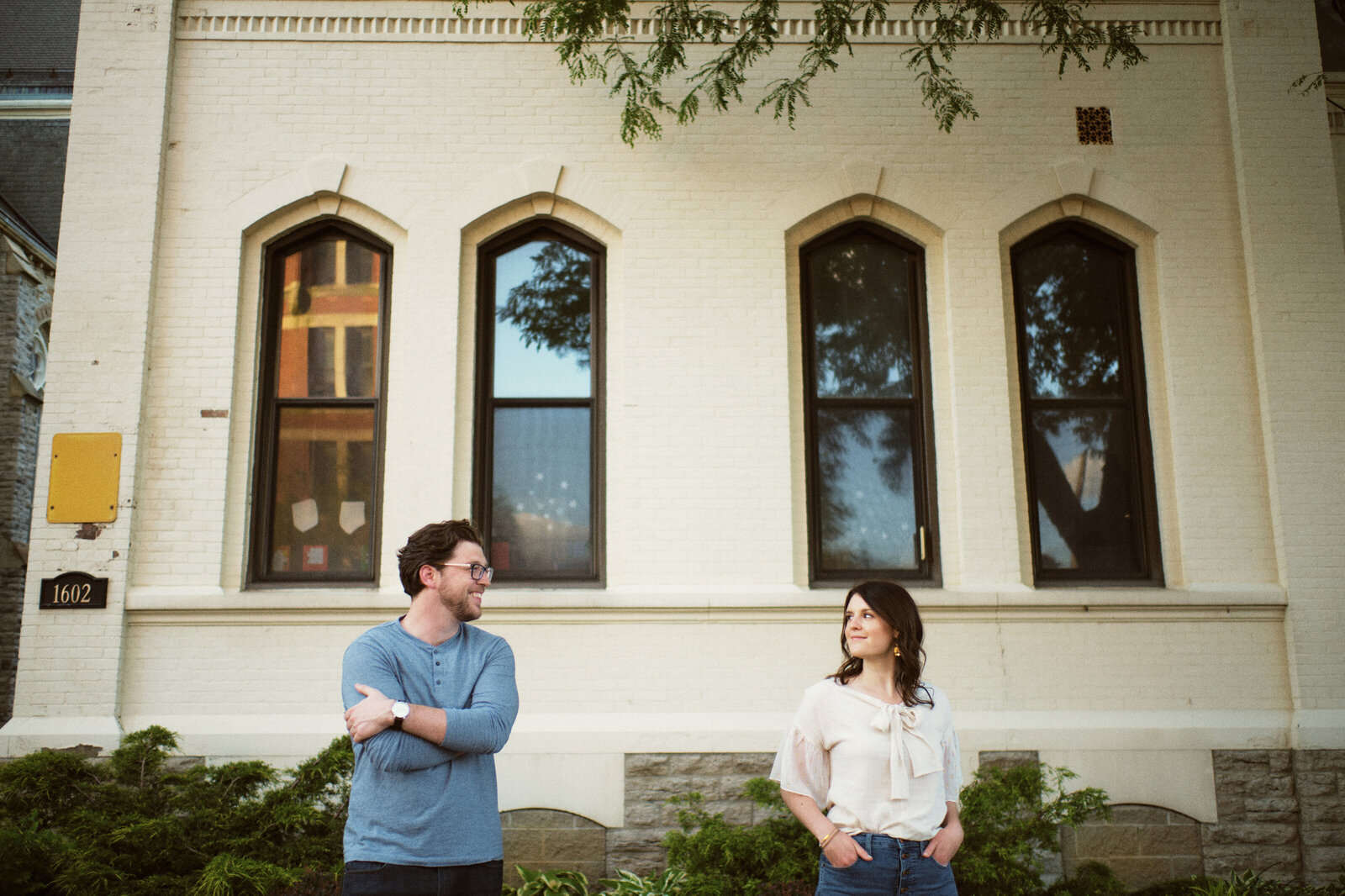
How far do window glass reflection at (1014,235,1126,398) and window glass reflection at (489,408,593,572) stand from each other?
355cm

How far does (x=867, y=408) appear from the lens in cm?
723

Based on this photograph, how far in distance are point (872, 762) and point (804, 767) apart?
0.76ft

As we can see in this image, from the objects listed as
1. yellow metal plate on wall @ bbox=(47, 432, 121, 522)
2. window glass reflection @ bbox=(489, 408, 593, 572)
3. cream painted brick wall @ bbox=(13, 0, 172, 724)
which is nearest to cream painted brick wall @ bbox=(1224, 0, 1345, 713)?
window glass reflection @ bbox=(489, 408, 593, 572)

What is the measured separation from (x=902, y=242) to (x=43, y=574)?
6.64 metres


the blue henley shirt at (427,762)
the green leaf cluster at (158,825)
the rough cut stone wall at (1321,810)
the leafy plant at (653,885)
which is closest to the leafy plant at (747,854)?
the leafy plant at (653,885)

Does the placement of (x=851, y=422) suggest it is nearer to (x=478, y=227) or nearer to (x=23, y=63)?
(x=478, y=227)

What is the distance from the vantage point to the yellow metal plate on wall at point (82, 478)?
6.53 metres

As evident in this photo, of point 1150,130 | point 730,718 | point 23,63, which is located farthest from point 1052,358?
point 23,63

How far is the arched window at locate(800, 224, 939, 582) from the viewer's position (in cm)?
703

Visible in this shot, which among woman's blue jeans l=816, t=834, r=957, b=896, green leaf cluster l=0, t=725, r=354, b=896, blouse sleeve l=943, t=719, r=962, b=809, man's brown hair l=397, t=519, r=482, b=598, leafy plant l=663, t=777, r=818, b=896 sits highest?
man's brown hair l=397, t=519, r=482, b=598

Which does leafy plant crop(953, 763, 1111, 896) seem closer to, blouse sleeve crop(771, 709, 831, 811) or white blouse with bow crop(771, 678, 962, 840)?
white blouse with bow crop(771, 678, 962, 840)

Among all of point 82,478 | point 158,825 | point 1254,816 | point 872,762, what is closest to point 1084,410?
point 1254,816

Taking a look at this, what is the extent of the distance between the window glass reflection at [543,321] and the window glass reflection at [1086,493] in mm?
3535

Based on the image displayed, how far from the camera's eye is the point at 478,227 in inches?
284
